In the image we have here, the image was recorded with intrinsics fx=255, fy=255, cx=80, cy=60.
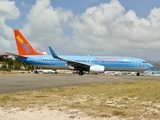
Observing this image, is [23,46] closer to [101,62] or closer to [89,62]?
[89,62]

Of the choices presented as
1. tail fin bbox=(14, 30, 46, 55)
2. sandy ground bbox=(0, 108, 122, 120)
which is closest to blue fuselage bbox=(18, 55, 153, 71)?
tail fin bbox=(14, 30, 46, 55)

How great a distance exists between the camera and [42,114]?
7.30m

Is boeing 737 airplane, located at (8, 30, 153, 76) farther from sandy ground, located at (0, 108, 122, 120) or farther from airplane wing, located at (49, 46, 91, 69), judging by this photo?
sandy ground, located at (0, 108, 122, 120)

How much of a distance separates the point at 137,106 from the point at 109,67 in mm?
34290

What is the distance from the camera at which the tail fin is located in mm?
45438

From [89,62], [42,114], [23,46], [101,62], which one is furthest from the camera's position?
[23,46]

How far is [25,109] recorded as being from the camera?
8.03 meters

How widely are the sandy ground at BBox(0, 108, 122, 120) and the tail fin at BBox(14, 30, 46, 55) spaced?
125 ft

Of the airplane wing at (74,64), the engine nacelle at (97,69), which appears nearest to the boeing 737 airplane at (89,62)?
the airplane wing at (74,64)

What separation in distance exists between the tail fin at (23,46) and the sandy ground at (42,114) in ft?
125

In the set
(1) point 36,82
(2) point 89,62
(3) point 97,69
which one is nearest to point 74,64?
(2) point 89,62

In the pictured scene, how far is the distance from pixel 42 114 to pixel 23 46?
39676 millimetres

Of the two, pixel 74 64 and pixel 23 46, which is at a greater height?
pixel 23 46

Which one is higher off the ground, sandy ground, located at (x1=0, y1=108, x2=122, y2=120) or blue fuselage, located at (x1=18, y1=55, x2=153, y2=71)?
blue fuselage, located at (x1=18, y1=55, x2=153, y2=71)
